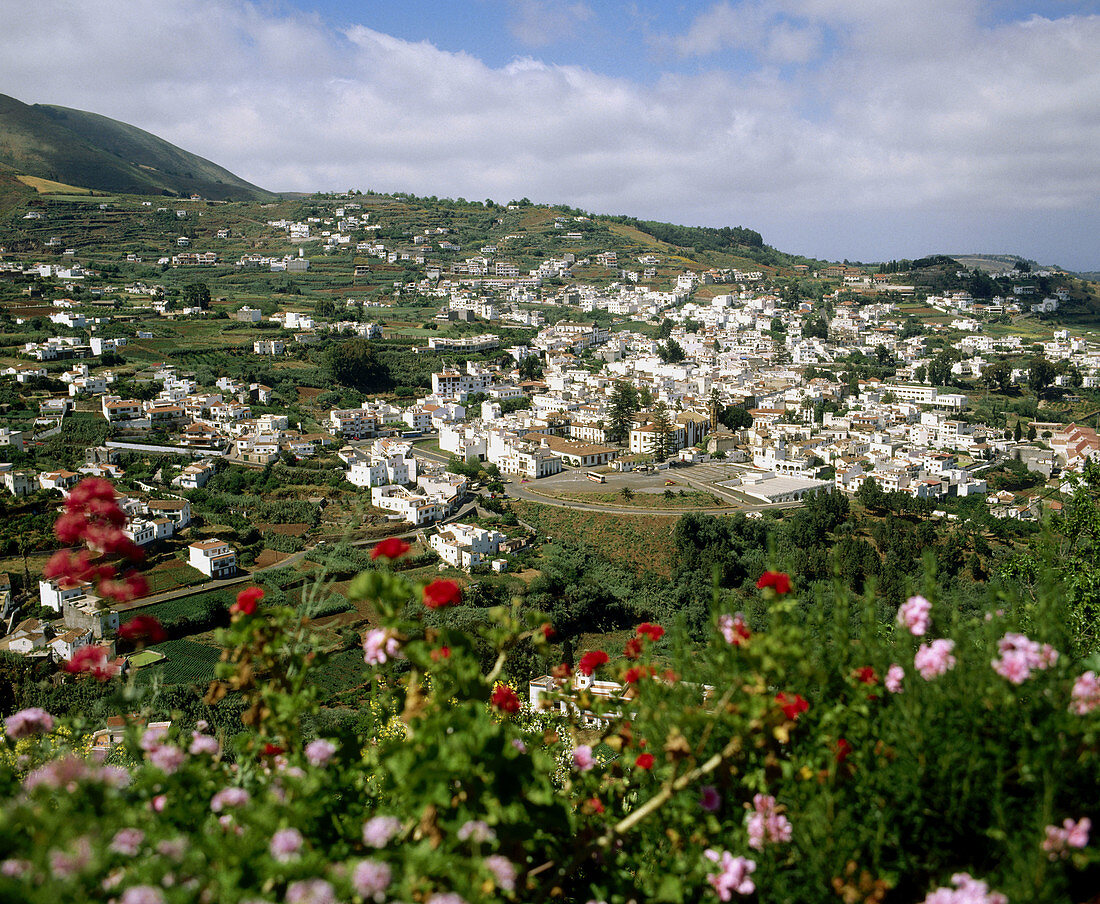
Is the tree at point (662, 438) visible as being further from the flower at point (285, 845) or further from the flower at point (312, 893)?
the flower at point (312, 893)

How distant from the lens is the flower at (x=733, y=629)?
1.76 metres

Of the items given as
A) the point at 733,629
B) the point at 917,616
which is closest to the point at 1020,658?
the point at 917,616

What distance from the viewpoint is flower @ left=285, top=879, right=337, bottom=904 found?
1.08 metres

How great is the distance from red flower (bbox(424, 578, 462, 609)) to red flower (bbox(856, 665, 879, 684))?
897mm

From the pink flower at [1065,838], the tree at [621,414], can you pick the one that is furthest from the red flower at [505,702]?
the tree at [621,414]

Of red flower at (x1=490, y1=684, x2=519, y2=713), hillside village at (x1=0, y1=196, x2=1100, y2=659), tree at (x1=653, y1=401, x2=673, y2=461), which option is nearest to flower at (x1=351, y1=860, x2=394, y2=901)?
red flower at (x1=490, y1=684, x2=519, y2=713)

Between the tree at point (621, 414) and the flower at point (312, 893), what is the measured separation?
1111 inches

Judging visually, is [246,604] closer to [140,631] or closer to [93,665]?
[140,631]

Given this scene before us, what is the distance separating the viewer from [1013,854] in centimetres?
136

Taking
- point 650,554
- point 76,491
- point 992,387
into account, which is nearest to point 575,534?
point 650,554

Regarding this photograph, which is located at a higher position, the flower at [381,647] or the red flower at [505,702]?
the flower at [381,647]

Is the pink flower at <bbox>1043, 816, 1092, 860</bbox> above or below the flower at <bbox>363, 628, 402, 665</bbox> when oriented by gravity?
below

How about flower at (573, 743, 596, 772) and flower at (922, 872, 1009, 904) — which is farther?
flower at (573, 743, 596, 772)

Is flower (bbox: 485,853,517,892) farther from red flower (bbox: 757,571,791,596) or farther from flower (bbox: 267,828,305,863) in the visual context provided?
red flower (bbox: 757,571,791,596)
